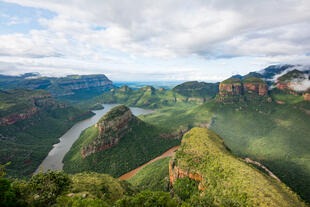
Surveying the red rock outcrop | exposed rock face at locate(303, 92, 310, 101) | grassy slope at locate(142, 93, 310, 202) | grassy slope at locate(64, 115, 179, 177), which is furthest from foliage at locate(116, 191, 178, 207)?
exposed rock face at locate(303, 92, 310, 101)

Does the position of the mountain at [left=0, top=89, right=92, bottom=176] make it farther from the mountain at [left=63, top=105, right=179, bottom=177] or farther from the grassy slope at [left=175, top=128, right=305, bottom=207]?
the grassy slope at [left=175, top=128, right=305, bottom=207]

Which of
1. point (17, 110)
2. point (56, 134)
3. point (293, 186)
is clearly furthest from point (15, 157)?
point (293, 186)

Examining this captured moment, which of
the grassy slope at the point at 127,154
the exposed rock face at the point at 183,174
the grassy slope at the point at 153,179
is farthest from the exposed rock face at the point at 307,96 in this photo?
the exposed rock face at the point at 183,174

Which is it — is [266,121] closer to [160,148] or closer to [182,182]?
[160,148]

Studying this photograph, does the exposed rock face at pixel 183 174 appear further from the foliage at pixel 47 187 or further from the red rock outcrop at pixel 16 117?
the red rock outcrop at pixel 16 117

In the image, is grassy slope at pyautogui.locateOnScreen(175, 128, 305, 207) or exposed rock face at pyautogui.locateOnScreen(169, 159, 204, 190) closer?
grassy slope at pyautogui.locateOnScreen(175, 128, 305, 207)

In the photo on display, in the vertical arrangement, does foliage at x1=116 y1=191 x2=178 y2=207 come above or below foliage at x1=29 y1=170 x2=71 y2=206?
below

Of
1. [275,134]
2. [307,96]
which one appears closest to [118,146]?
[275,134]
